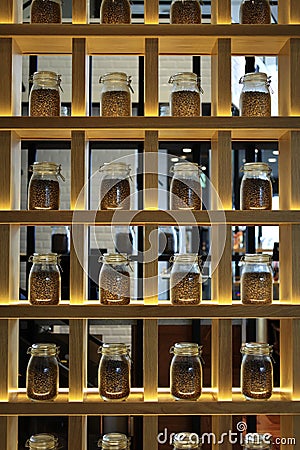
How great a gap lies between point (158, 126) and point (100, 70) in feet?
9.58

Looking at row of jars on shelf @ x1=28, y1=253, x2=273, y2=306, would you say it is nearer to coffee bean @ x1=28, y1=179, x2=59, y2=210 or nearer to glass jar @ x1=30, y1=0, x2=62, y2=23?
coffee bean @ x1=28, y1=179, x2=59, y2=210

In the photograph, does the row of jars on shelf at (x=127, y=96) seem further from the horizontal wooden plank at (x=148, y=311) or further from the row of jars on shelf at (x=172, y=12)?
the horizontal wooden plank at (x=148, y=311)

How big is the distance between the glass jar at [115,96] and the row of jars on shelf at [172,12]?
18cm

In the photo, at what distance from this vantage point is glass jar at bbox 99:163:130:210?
193cm

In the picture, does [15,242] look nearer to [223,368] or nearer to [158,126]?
[158,126]

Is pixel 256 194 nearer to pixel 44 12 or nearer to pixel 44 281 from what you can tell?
pixel 44 281

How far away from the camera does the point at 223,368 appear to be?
1.90m

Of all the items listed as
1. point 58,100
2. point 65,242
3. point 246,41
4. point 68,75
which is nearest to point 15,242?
point 58,100

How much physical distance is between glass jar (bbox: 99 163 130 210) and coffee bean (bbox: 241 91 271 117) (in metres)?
0.40

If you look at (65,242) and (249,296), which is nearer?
(249,296)

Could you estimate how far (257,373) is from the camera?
190 centimetres

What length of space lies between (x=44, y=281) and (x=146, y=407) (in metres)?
0.46

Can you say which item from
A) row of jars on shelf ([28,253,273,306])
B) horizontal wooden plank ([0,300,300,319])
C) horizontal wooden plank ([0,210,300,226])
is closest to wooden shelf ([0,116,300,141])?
horizontal wooden plank ([0,210,300,226])

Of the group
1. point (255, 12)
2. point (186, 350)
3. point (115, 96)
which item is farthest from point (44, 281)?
point (255, 12)
